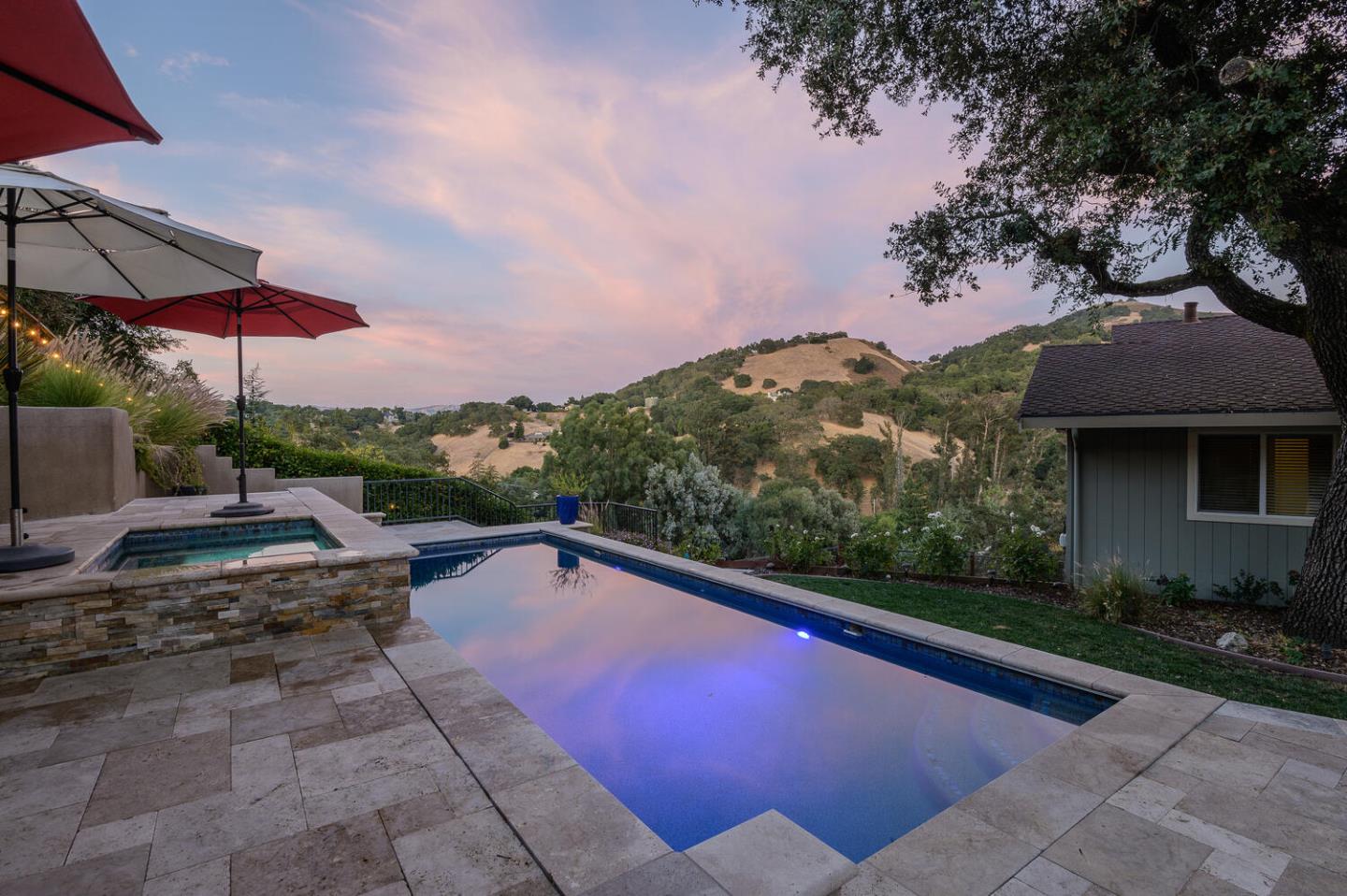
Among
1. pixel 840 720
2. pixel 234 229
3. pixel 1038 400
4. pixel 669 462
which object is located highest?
pixel 234 229

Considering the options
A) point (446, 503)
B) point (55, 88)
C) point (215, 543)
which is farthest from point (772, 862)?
point (446, 503)

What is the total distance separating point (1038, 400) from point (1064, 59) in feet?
11.7

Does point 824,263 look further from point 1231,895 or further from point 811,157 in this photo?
point 1231,895

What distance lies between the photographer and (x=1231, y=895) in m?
1.85

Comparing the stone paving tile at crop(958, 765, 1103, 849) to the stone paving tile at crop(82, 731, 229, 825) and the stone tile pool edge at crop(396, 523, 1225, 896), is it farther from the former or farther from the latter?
the stone paving tile at crop(82, 731, 229, 825)

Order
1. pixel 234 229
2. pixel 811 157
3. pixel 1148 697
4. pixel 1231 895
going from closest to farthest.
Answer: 1. pixel 1231 895
2. pixel 1148 697
3. pixel 234 229
4. pixel 811 157

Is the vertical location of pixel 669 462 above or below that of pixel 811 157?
below

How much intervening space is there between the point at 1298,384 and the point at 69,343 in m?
13.0

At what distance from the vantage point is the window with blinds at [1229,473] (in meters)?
6.16

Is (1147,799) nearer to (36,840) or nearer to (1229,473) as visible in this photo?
(36,840)

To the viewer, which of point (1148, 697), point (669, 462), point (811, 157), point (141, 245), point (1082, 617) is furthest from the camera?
point (669, 462)

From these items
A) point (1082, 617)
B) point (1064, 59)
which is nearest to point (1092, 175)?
point (1064, 59)

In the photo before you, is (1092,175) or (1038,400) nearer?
(1092,175)

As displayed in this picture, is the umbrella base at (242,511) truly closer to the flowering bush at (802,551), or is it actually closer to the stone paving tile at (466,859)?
the stone paving tile at (466,859)
